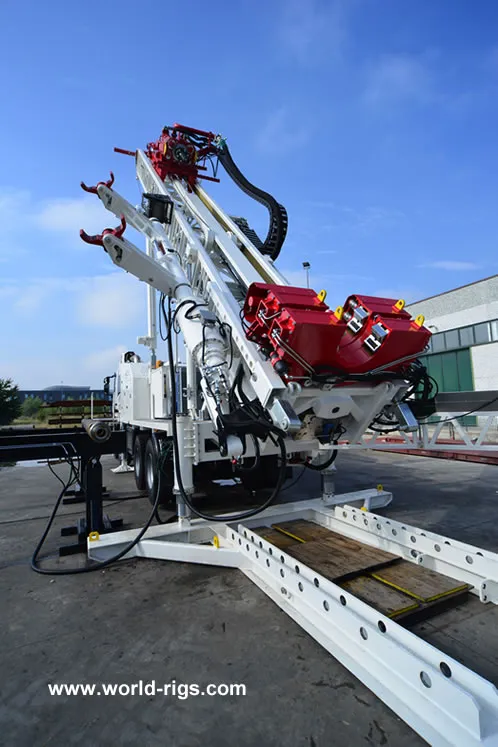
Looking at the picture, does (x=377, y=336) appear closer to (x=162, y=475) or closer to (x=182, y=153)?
(x=162, y=475)

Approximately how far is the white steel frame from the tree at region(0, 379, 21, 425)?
31.1 m

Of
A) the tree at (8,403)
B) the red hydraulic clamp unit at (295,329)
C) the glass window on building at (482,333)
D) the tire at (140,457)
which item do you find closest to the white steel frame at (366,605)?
the red hydraulic clamp unit at (295,329)

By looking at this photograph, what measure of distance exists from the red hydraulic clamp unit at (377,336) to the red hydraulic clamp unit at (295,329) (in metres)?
0.20

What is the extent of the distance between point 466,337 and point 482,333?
864 millimetres

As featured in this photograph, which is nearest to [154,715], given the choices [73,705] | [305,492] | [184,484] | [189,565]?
[73,705]

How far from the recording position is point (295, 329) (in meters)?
3.19

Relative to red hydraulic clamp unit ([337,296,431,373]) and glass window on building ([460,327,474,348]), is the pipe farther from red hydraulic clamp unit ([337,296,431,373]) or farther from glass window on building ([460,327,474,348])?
glass window on building ([460,327,474,348])

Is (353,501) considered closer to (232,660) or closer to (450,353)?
(232,660)

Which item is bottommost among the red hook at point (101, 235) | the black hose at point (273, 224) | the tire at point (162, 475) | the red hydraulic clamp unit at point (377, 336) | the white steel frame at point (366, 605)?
the white steel frame at point (366, 605)

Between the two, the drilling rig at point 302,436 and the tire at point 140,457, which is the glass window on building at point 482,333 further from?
the tire at point 140,457

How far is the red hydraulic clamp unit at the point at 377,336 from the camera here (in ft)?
11.0

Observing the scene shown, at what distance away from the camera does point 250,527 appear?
495 centimetres

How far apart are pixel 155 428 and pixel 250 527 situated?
1862 mm

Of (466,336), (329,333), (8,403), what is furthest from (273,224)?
(8,403)
